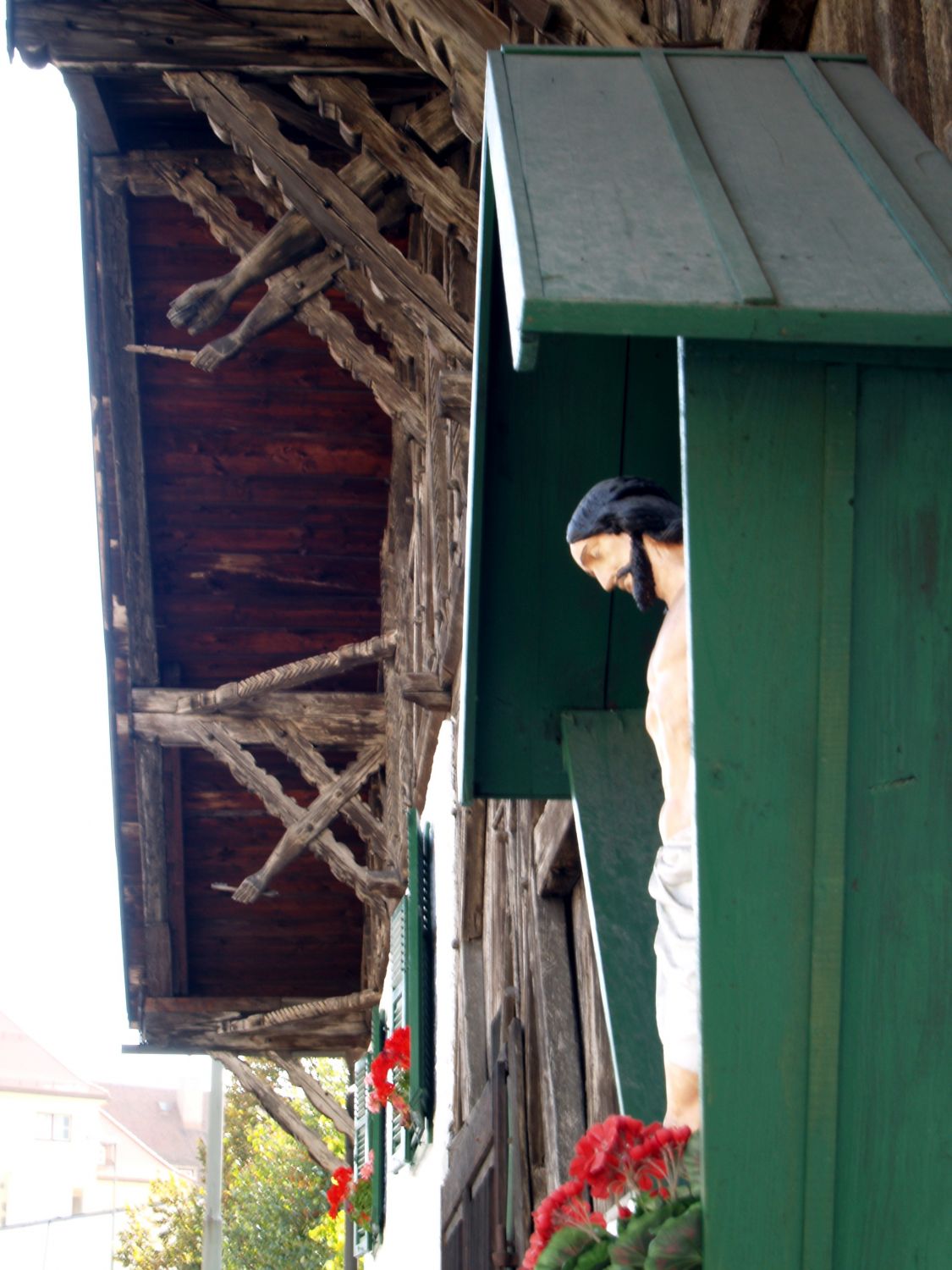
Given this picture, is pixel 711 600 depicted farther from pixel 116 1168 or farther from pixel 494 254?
pixel 116 1168

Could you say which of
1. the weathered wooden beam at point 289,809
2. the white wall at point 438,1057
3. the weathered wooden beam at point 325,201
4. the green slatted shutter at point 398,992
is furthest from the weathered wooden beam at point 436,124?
the weathered wooden beam at point 289,809

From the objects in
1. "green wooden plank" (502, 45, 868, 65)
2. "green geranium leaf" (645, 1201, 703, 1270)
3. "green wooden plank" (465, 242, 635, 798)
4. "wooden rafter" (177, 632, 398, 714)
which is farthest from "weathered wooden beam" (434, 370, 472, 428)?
"wooden rafter" (177, 632, 398, 714)

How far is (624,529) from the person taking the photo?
6.88 ft

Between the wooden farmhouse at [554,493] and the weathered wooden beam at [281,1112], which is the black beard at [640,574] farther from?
the weathered wooden beam at [281,1112]

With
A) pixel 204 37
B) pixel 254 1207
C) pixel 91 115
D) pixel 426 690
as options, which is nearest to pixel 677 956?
pixel 426 690

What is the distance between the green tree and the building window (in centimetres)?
1966

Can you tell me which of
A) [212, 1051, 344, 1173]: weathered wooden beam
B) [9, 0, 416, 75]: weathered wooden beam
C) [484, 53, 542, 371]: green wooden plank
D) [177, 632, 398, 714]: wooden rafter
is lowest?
[212, 1051, 344, 1173]: weathered wooden beam

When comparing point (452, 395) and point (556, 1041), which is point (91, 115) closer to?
point (452, 395)

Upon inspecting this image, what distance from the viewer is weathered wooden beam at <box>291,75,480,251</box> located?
536 centimetres

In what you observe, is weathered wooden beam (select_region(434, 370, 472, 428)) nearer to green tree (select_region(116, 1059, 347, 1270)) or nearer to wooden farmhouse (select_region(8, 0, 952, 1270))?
wooden farmhouse (select_region(8, 0, 952, 1270))

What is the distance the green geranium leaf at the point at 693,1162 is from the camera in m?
1.63

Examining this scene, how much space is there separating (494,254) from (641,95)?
10.7 inches

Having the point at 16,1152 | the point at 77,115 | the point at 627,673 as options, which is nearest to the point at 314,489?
the point at 77,115

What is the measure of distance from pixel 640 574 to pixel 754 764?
589mm
